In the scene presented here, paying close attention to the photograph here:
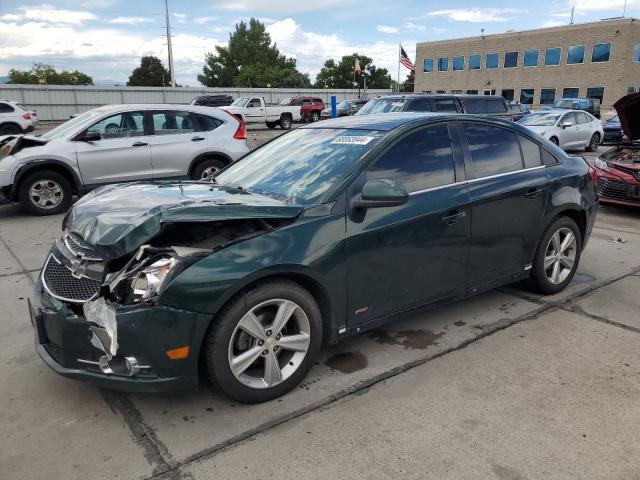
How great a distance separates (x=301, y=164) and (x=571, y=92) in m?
54.3

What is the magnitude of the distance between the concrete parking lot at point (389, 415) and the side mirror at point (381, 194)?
1.12 metres

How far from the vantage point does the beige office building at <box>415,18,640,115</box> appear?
151 ft

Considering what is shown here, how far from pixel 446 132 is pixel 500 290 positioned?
185 centimetres

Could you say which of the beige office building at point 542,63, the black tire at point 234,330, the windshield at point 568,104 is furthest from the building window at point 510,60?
the black tire at point 234,330

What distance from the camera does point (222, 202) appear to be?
122 inches

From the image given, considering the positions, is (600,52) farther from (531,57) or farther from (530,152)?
(530,152)

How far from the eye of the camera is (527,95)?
5366cm

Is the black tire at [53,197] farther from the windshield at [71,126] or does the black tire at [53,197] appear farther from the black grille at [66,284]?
the black grille at [66,284]

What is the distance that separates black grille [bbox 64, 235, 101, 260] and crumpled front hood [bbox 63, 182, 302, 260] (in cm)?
5

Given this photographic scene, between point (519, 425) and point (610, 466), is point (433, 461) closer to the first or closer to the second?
point (519, 425)

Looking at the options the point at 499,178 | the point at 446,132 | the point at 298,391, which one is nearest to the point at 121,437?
the point at 298,391

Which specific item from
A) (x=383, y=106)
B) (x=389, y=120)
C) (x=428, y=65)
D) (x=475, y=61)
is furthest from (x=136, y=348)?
(x=428, y=65)

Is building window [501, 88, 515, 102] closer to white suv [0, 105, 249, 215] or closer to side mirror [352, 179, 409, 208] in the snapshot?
white suv [0, 105, 249, 215]

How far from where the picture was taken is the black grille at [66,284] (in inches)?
109
